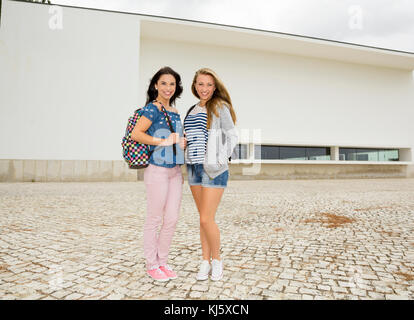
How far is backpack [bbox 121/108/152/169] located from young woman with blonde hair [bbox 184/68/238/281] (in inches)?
13.0

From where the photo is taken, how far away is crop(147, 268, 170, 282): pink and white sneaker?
2.08m

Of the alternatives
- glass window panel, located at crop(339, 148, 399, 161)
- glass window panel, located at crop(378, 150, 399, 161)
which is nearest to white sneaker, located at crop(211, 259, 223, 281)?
glass window panel, located at crop(339, 148, 399, 161)

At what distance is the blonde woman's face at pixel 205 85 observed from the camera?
83.1 inches

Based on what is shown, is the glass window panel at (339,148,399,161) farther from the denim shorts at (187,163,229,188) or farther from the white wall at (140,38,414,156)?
the denim shorts at (187,163,229,188)

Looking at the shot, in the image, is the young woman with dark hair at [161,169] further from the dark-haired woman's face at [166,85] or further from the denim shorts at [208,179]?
the denim shorts at [208,179]

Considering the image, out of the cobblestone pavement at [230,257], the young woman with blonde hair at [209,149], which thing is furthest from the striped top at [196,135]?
the cobblestone pavement at [230,257]

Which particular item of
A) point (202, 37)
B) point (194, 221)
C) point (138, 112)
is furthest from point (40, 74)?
point (138, 112)

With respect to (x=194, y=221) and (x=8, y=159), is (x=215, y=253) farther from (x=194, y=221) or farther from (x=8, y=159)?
(x=8, y=159)

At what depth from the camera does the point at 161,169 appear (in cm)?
205

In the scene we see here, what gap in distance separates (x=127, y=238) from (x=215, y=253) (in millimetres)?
1670

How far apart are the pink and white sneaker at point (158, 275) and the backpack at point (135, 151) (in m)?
0.88

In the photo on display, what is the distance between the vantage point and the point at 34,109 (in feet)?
40.8

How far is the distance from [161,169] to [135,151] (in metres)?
0.25

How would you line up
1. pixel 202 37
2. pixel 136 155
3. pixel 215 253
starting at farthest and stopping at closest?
1. pixel 202 37
2. pixel 215 253
3. pixel 136 155
